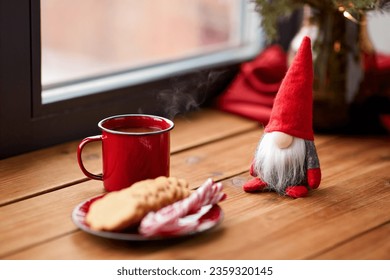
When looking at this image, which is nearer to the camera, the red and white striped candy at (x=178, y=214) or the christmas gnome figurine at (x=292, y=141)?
the red and white striped candy at (x=178, y=214)

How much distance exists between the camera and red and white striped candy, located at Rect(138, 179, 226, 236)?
81 cm

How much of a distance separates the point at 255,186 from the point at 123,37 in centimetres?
52

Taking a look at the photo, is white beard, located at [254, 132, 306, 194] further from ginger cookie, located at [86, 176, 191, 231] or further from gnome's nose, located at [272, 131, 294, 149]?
ginger cookie, located at [86, 176, 191, 231]

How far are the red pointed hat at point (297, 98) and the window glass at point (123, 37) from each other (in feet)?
1.25

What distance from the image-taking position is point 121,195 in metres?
0.84

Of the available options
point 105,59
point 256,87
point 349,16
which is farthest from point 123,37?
point 349,16

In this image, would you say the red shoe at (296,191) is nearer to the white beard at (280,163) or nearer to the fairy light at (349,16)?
the white beard at (280,163)

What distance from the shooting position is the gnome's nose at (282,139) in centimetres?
94

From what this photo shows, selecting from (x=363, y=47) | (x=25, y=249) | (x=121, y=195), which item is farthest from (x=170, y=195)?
(x=363, y=47)

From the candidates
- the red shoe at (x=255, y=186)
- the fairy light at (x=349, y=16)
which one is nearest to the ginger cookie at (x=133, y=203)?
the red shoe at (x=255, y=186)

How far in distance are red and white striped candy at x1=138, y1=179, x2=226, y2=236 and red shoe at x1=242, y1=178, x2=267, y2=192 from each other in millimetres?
111

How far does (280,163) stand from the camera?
3.13 feet

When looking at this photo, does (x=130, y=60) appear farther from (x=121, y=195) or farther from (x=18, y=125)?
(x=121, y=195)

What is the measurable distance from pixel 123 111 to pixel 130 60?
5.9 inches
